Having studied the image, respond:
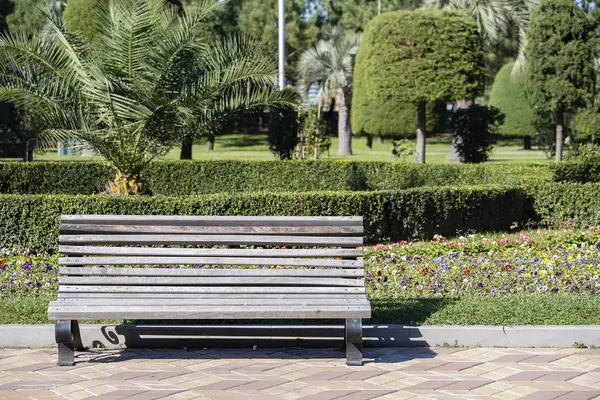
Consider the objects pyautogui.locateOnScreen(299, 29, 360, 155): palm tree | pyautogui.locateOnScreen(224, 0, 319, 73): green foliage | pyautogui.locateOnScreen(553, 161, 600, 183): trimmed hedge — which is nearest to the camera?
pyautogui.locateOnScreen(553, 161, 600, 183): trimmed hedge

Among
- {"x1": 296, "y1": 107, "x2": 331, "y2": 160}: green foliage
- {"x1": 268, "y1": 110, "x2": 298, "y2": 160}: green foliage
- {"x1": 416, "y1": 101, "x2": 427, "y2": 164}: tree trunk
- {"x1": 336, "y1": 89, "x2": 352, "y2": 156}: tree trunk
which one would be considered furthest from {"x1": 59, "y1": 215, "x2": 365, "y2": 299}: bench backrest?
{"x1": 336, "y1": 89, "x2": 352, "y2": 156}: tree trunk

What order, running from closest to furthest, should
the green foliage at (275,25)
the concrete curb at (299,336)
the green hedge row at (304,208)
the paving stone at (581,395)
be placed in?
1. the paving stone at (581,395)
2. the concrete curb at (299,336)
3. the green hedge row at (304,208)
4. the green foliage at (275,25)

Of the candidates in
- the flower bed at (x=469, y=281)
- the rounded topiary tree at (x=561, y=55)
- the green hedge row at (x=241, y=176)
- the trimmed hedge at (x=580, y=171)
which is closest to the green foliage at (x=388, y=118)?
the rounded topiary tree at (x=561, y=55)

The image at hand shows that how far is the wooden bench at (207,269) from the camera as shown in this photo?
4766mm

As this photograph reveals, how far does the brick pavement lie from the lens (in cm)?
426

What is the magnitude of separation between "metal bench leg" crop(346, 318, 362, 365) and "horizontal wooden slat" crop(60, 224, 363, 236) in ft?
1.99

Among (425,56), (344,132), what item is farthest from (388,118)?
(425,56)

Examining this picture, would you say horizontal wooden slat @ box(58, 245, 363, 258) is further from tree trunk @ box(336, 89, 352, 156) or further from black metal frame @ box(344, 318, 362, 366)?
tree trunk @ box(336, 89, 352, 156)

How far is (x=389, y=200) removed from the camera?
9.66 m

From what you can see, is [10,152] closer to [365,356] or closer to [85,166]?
[85,166]

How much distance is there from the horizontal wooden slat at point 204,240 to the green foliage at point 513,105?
29438mm

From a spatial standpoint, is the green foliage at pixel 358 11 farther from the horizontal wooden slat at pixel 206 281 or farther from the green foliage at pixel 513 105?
the horizontal wooden slat at pixel 206 281

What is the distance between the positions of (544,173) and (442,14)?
769 cm

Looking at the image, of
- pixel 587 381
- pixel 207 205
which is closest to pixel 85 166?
pixel 207 205
